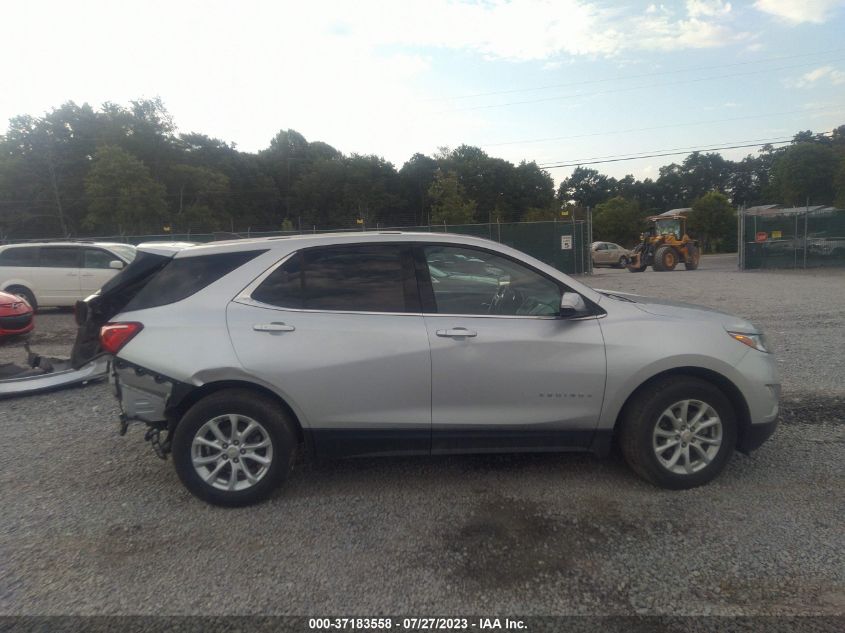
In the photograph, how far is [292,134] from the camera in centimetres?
8681

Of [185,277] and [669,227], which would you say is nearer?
[185,277]

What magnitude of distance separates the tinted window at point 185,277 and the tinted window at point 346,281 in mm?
284

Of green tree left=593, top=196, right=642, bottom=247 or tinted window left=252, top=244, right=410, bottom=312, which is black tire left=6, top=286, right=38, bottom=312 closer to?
tinted window left=252, top=244, right=410, bottom=312

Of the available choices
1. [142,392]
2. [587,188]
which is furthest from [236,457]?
[587,188]

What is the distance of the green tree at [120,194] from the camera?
147 ft

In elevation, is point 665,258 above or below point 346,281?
below

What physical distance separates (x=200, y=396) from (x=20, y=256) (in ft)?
39.2

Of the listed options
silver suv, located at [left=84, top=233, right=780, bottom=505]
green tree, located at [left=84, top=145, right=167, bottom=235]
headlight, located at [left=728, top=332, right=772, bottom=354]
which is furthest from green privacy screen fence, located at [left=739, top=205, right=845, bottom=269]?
green tree, located at [left=84, top=145, right=167, bottom=235]

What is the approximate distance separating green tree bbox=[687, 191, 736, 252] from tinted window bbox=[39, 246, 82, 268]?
49.9 meters

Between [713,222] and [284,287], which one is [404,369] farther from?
[713,222]

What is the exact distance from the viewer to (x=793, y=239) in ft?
77.4

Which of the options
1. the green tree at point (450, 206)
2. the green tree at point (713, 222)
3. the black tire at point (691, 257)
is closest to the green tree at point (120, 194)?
the green tree at point (450, 206)

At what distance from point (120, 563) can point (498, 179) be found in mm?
68819

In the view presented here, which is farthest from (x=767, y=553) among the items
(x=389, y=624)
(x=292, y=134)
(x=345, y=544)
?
(x=292, y=134)
